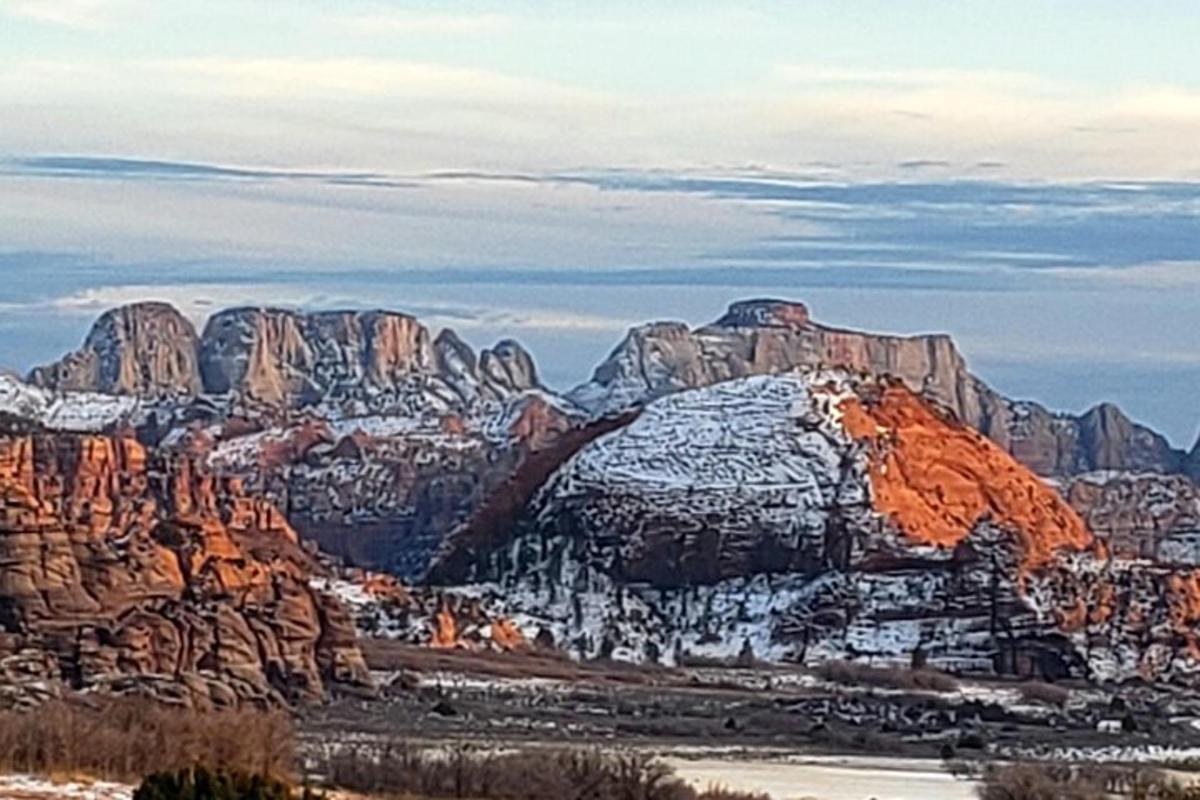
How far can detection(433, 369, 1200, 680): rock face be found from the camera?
166 m

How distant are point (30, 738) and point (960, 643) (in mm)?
101984

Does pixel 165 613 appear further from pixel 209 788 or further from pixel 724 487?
pixel 209 788

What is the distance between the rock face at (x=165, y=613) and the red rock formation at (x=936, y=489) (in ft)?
141

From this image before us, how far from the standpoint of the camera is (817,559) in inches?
7003

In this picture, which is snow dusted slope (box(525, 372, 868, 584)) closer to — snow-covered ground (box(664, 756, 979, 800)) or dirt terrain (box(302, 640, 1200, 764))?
dirt terrain (box(302, 640, 1200, 764))

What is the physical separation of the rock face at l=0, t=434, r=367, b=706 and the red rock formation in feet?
141

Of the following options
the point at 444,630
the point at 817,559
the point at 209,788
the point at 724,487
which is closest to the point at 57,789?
the point at 209,788

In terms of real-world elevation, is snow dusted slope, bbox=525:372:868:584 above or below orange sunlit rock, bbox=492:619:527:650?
above

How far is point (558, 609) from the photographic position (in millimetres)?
179250

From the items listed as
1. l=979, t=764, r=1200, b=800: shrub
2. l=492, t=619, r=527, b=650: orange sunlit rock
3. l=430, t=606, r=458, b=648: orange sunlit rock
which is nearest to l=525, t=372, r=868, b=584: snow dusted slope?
l=492, t=619, r=527, b=650: orange sunlit rock

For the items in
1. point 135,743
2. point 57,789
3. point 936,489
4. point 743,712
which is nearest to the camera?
point 57,789

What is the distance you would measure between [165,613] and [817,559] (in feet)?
208

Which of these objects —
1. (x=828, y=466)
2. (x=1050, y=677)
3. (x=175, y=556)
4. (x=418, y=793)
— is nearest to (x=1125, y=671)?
(x=1050, y=677)

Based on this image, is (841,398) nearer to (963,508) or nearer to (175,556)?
(963,508)
